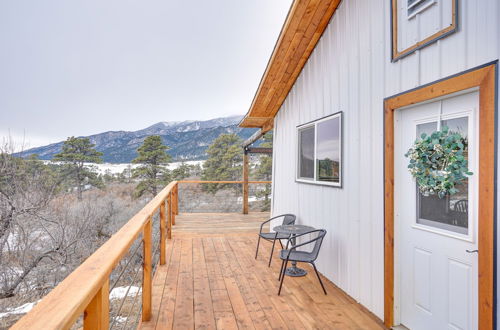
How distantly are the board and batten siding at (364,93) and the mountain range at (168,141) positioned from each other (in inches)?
159

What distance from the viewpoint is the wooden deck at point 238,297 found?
2.62 meters

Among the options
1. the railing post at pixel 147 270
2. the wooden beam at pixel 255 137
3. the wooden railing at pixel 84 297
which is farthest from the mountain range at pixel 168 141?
the wooden railing at pixel 84 297

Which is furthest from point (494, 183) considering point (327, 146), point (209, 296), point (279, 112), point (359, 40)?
point (279, 112)

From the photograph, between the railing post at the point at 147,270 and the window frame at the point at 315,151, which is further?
the window frame at the point at 315,151

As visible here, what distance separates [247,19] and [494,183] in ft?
42.1

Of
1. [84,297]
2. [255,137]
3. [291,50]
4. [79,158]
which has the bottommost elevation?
[84,297]

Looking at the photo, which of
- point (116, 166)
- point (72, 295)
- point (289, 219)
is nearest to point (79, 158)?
point (116, 166)

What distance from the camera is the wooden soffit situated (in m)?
3.61

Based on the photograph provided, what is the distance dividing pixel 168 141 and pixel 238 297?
3002cm

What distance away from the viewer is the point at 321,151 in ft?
13.5

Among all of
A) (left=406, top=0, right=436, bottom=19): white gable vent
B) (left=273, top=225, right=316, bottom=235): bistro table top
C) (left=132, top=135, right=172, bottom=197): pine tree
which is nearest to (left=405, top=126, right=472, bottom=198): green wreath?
(left=406, top=0, right=436, bottom=19): white gable vent

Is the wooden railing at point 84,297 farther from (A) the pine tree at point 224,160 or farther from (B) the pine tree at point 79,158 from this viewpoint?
(B) the pine tree at point 79,158

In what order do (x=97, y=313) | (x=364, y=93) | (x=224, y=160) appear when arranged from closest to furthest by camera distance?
(x=97, y=313), (x=364, y=93), (x=224, y=160)

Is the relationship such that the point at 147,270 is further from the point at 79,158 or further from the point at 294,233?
the point at 79,158
